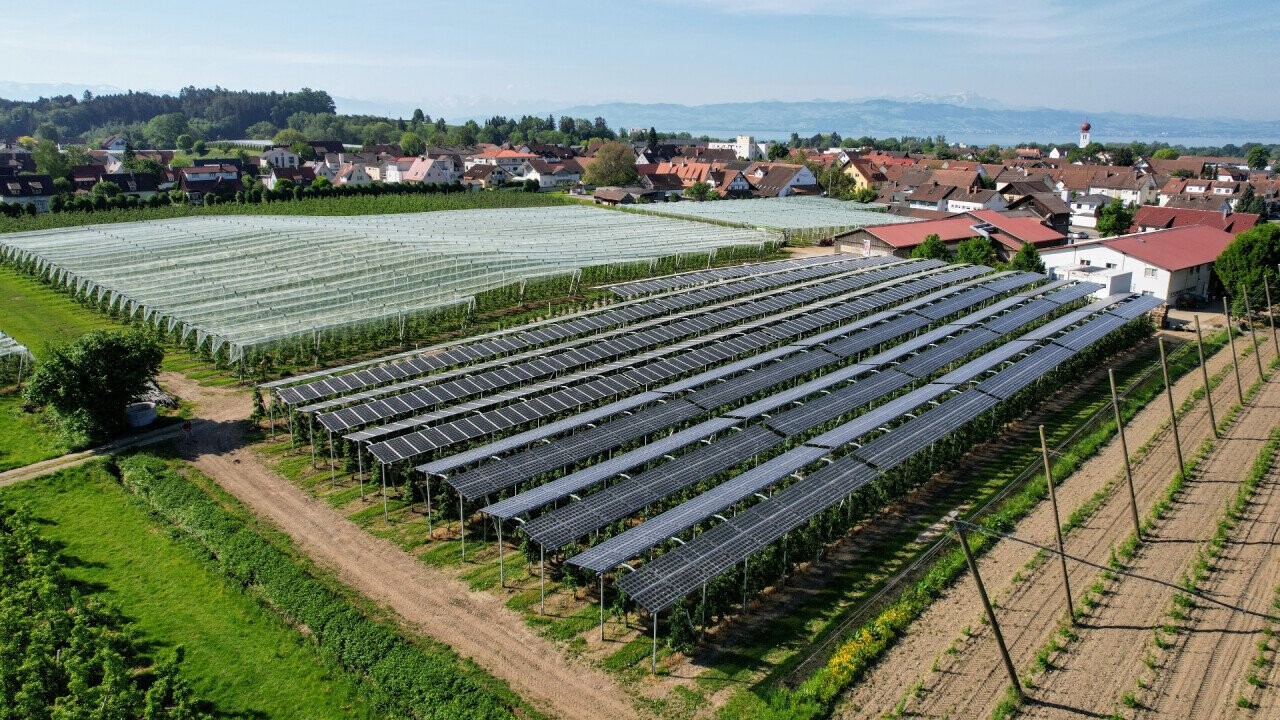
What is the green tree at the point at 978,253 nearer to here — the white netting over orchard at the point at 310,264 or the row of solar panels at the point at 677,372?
the row of solar panels at the point at 677,372

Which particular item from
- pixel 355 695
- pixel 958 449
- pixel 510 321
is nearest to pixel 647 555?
pixel 355 695

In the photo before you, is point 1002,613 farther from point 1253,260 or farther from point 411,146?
point 411,146

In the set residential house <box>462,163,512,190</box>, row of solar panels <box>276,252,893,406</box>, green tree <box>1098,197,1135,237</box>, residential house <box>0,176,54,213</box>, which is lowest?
row of solar panels <box>276,252,893,406</box>

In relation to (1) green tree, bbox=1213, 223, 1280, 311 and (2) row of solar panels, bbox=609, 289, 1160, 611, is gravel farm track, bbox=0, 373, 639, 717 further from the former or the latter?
(1) green tree, bbox=1213, 223, 1280, 311

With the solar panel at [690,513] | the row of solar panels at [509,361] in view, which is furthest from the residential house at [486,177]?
the solar panel at [690,513]

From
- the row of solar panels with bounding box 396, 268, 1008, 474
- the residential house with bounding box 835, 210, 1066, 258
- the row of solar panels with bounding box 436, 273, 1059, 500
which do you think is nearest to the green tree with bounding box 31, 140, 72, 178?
the residential house with bounding box 835, 210, 1066, 258

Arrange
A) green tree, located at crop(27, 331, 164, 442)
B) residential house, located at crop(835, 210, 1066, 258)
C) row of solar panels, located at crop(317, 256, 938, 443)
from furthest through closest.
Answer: residential house, located at crop(835, 210, 1066, 258) → green tree, located at crop(27, 331, 164, 442) → row of solar panels, located at crop(317, 256, 938, 443)

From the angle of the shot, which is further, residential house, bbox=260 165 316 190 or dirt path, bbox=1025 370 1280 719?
residential house, bbox=260 165 316 190
